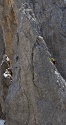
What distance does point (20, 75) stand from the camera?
15477 millimetres

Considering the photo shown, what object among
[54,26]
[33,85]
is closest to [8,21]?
[54,26]

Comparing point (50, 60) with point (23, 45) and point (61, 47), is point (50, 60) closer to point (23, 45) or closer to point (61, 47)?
point (23, 45)

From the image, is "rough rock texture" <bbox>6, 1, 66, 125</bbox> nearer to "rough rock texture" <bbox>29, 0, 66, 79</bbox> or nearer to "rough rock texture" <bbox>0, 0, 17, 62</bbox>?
"rough rock texture" <bbox>29, 0, 66, 79</bbox>

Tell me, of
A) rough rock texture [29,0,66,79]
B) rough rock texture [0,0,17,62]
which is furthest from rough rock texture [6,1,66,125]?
rough rock texture [0,0,17,62]

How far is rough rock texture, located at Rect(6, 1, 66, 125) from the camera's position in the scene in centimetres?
1427

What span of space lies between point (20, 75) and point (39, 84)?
132 cm

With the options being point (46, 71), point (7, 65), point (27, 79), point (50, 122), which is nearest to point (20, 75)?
point (27, 79)

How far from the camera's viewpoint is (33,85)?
14.8 metres

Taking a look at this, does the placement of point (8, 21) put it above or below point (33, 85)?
below

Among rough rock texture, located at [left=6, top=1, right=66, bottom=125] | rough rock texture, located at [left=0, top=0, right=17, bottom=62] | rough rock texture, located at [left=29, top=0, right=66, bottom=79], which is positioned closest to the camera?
rough rock texture, located at [left=6, top=1, right=66, bottom=125]

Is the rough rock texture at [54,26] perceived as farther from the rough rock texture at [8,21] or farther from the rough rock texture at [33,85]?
the rough rock texture at [8,21]

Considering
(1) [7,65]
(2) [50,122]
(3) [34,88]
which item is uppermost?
(3) [34,88]

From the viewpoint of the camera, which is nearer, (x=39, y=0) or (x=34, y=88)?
(x=34, y=88)

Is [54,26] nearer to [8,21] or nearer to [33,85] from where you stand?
[33,85]
